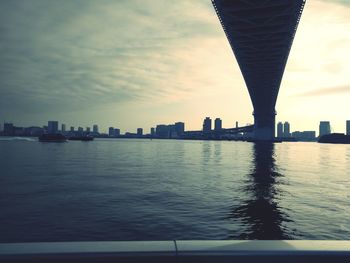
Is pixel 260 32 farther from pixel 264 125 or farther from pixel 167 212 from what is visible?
pixel 264 125

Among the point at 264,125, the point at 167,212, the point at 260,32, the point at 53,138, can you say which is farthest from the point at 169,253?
the point at 53,138

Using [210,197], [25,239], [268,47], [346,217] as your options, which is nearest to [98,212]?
[25,239]

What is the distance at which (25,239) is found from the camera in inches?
394

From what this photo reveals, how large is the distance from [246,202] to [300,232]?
551 centimetres

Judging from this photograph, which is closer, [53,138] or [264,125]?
[264,125]

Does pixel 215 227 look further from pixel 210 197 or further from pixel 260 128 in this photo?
pixel 260 128

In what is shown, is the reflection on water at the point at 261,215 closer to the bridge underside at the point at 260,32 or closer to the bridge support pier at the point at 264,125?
the bridge underside at the point at 260,32

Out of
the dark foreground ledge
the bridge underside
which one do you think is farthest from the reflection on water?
the bridge underside

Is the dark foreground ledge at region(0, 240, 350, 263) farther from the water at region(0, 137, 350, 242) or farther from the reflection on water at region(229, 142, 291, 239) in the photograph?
the reflection on water at region(229, 142, 291, 239)

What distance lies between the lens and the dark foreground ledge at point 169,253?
2.79 metres

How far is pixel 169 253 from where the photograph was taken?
287 cm

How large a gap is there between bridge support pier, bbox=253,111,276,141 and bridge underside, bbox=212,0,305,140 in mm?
36016

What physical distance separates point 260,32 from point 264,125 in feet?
268

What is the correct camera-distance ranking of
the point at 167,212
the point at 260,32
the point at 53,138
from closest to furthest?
the point at 167,212 < the point at 260,32 < the point at 53,138
